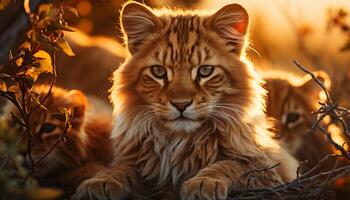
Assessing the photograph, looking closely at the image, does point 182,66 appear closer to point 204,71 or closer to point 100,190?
point 204,71

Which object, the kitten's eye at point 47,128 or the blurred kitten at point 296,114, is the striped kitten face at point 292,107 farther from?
the kitten's eye at point 47,128

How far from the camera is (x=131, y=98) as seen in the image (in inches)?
185

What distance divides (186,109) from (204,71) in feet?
1.11

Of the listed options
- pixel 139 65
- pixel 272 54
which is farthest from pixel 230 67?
pixel 272 54

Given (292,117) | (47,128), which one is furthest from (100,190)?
(292,117)

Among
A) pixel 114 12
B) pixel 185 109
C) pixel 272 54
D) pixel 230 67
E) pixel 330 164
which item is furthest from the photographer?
pixel 114 12

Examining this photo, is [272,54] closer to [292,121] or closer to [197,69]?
[292,121]

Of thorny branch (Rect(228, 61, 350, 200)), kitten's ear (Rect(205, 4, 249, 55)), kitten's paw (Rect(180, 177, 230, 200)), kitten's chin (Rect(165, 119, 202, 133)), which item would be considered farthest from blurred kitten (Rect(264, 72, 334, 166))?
kitten's paw (Rect(180, 177, 230, 200))

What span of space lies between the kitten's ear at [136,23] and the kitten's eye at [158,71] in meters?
0.27

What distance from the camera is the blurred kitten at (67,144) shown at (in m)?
4.86

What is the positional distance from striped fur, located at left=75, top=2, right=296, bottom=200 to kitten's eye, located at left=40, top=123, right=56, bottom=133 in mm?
412

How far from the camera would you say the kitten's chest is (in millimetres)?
4512

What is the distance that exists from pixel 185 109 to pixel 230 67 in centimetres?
50

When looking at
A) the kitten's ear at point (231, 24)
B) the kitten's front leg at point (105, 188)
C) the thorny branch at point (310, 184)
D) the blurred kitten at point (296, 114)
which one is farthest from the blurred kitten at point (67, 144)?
the blurred kitten at point (296, 114)
